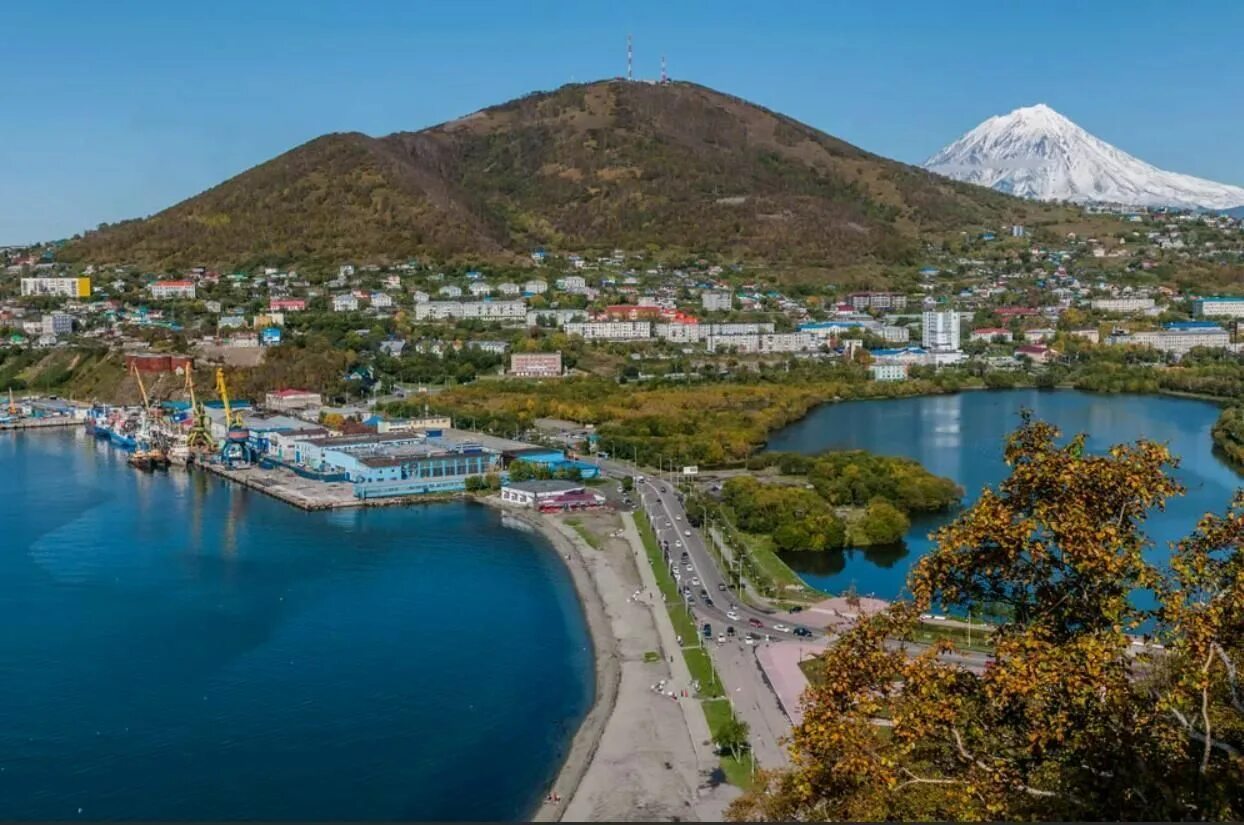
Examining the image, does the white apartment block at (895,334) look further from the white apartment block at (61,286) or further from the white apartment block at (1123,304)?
the white apartment block at (61,286)

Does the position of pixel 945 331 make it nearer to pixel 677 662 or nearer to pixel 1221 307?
pixel 1221 307

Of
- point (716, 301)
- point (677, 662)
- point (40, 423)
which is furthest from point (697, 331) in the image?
point (677, 662)

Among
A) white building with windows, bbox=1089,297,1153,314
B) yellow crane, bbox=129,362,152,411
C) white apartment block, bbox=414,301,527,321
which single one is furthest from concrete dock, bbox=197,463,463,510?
white building with windows, bbox=1089,297,1153,314

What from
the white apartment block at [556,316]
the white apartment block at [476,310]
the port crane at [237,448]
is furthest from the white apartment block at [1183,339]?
the port crane at [237,448]

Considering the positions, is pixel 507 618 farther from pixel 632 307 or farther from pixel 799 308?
pixel 799 308

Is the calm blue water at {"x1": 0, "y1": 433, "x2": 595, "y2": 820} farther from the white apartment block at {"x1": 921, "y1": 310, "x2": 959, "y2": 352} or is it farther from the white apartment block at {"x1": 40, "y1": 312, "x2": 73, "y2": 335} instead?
the white apartment block at {"x1": 921, "y1": 310, "x2": 959, "y2": 352}
